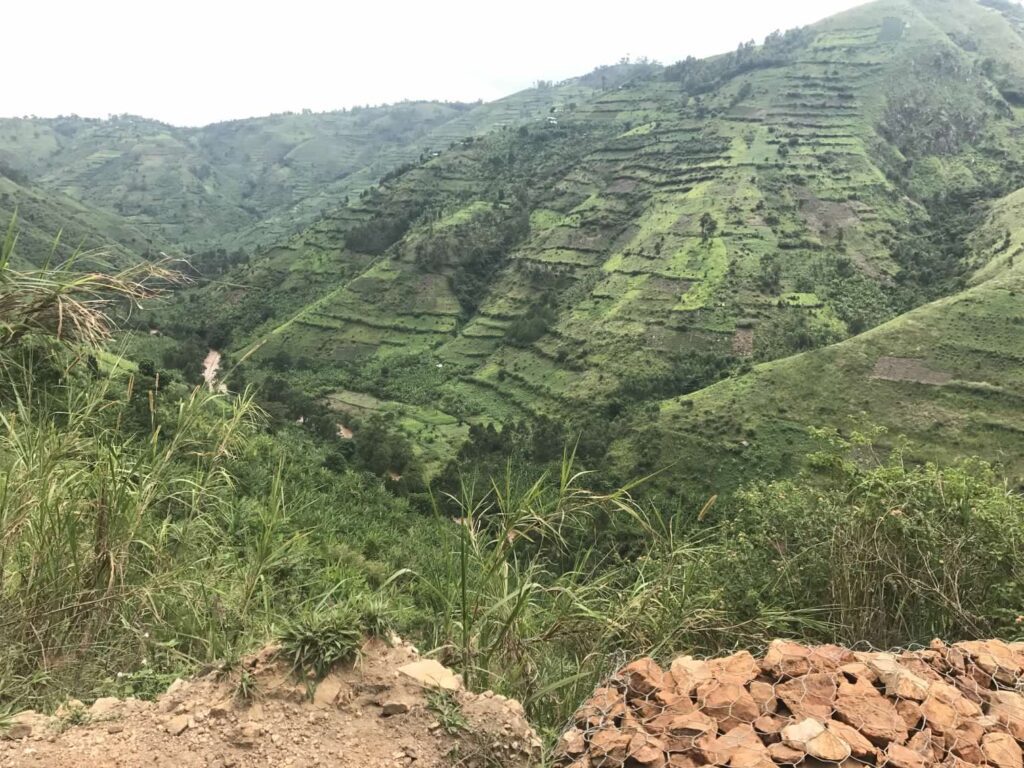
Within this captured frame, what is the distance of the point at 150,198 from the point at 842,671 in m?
199

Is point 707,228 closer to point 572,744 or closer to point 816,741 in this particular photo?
point 816,741

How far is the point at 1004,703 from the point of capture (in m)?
3.18

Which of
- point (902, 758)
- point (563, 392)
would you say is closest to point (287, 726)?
point (902, 758)

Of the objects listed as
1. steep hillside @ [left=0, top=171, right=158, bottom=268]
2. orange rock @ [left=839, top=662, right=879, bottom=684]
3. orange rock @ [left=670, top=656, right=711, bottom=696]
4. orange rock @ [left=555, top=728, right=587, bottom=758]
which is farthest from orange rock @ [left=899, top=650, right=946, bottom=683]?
steep hillside @ [left=0, top=171, right=158, bottom=268]

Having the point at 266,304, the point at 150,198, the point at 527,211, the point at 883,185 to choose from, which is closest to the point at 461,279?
the point at 527,211

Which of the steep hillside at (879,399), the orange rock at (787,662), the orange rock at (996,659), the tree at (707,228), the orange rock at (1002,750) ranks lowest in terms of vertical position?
the steep hillside at (879,399)

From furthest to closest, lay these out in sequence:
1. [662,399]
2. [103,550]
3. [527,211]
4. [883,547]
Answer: [527,211], [662,399], [883,547], [103,550]

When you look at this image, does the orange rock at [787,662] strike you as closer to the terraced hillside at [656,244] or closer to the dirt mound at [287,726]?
the dirt mound at [287,726]

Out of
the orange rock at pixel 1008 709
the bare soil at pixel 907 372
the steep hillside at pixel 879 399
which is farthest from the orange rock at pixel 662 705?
the bare soil at pixel 907 372

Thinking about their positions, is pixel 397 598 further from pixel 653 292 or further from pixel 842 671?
pixel 653 292

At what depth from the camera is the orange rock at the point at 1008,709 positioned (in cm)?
304

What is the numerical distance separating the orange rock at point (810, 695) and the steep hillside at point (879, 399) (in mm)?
40628

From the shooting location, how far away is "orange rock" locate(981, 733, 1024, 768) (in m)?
2.82

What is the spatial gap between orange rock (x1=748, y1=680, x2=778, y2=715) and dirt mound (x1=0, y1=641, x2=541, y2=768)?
119 cm
